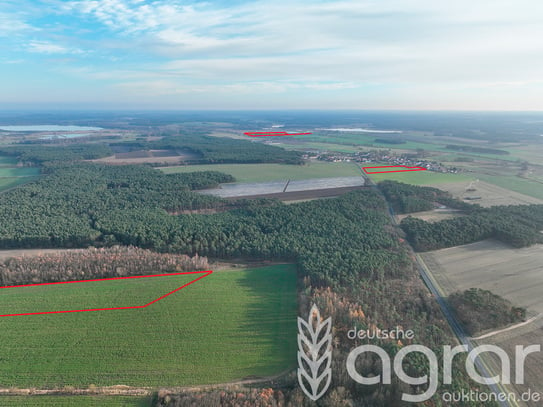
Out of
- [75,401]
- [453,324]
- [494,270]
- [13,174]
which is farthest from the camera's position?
[13,174]

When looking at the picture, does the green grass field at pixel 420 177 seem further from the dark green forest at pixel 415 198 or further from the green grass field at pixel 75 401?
the green grass field at pixel 75 401

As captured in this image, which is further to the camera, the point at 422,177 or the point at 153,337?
the point at 422,177

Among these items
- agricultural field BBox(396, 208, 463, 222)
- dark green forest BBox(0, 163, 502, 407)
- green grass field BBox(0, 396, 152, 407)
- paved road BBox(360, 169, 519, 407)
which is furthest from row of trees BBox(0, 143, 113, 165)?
paved road BBox(360, 169, 519, 407)

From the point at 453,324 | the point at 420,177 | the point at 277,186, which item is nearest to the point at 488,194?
the point at 420,177

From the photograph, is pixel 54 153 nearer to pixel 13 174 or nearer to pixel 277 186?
pixel 13 174

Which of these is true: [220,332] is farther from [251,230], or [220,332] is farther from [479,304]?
[479,304]

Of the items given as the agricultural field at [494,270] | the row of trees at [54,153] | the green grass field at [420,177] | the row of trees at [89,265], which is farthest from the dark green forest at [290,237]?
the row of trees at [54,153]

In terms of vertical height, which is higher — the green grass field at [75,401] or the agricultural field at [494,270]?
the agricultural field at [494,270]

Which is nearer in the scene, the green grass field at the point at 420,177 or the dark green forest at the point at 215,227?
the dark green forest at the point at 215,227
